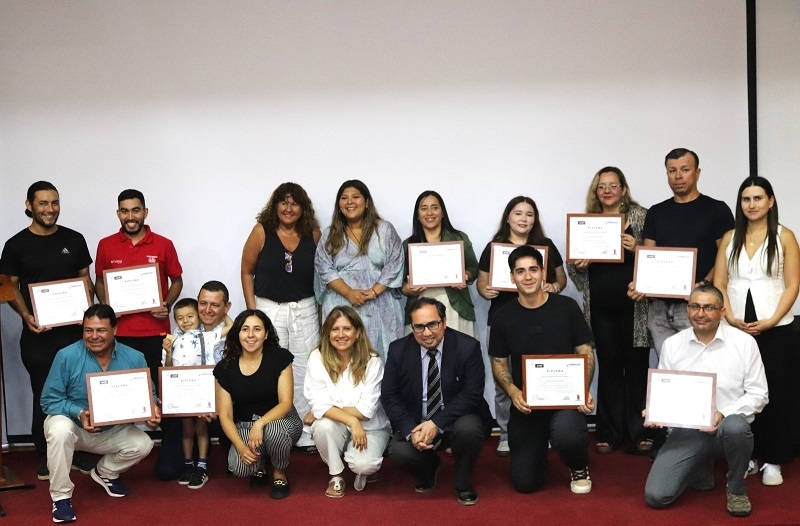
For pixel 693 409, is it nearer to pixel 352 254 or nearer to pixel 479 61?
pixel 352 254

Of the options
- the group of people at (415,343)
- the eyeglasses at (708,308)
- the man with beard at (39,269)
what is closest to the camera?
the eyeglasses at (708,308)

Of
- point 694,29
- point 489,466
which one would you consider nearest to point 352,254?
point 489,466

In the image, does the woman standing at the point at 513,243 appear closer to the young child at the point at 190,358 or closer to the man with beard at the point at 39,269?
the young child at the point at 190,358

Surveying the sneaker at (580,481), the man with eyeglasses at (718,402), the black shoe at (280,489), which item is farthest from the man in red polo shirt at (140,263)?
the man with eyeglasses at (718,402)

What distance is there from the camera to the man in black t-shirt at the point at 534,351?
4801 millimetres

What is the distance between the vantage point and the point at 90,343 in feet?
16.4

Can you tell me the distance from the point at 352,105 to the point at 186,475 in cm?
277

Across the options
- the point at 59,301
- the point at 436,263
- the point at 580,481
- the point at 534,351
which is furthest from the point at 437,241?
the point at 59,301

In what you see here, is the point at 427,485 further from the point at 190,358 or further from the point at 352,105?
the point at 352,105

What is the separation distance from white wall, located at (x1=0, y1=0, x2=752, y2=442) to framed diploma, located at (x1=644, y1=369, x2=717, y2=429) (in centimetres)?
194

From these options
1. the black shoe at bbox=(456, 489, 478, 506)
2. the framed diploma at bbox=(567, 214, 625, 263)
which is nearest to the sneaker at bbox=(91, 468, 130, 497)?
the black shoe at bbox=(456, 489, 478, 506)

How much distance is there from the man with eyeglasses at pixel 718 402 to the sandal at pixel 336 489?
1.63m

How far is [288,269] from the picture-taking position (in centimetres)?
580

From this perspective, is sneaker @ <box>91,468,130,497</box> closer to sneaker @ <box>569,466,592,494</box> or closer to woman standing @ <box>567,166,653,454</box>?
sneaker @ <box>569,466,592,494</box>
